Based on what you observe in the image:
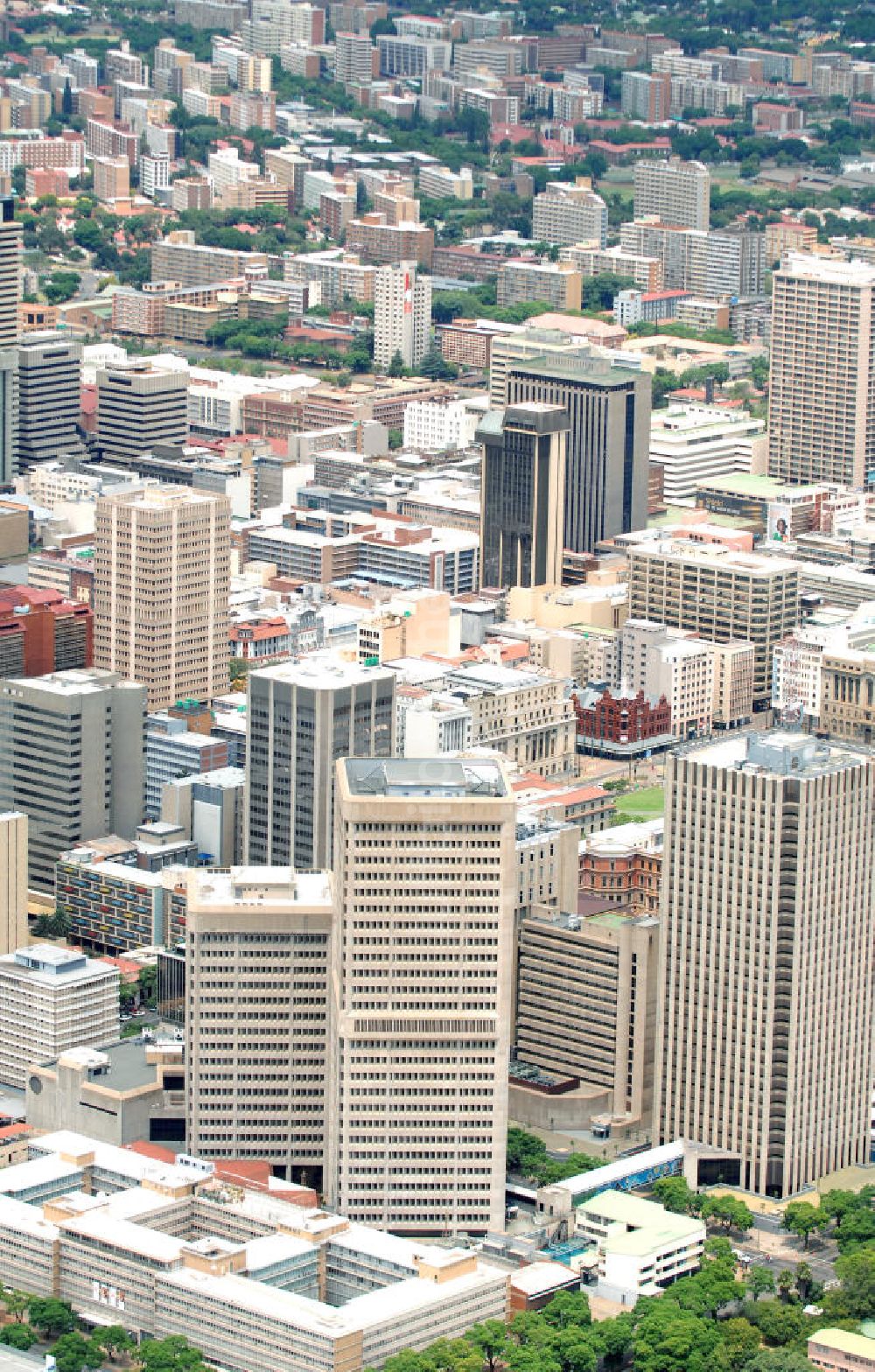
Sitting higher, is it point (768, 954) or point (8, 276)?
point (8, 276)

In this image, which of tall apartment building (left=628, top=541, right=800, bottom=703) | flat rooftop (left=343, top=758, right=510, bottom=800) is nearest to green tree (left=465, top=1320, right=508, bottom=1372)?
flat rooftop (left=343, top=758, right=510, bottom=800)

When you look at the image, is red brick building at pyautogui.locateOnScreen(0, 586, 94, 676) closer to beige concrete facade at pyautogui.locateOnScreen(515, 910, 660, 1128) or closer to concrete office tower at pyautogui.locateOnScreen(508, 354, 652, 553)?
beige concrete facade at pyautogui.locateOnScreen(515, 910, 660, 1128)

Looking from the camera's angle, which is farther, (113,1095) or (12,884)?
(12,884)

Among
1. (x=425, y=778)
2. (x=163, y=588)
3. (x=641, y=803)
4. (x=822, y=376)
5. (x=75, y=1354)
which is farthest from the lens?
(x=822, y=376)

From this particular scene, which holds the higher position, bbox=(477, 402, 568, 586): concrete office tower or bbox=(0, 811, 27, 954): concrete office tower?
bbox=(477, 402, 568, 586): concrete office tower

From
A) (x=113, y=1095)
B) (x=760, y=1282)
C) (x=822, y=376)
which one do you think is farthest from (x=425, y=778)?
(x=822, y=376)

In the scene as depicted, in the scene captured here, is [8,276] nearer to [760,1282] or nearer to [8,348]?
[8,348]
